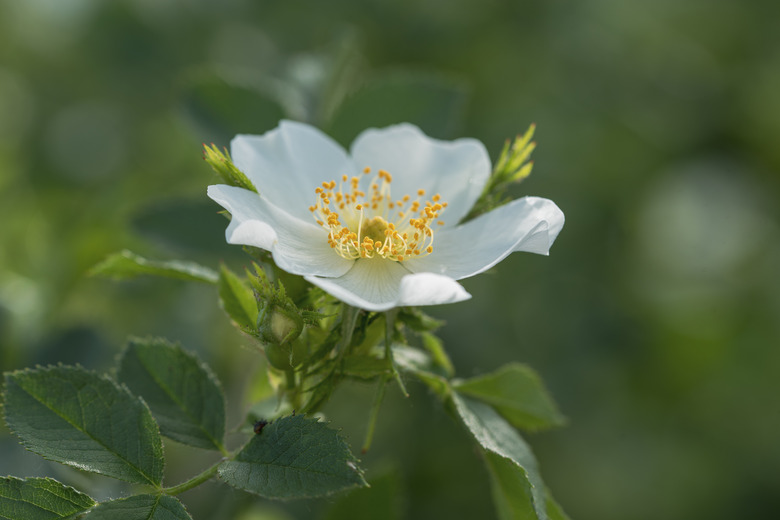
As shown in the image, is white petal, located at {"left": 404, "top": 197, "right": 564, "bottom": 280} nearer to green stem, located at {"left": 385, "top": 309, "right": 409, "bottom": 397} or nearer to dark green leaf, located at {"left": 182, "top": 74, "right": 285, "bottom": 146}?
green stem, located at {"left": 385, "top": 309, "right": 409, "bottom": 397}

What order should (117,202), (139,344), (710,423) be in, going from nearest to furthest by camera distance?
1. (139,344)
2. (117,202)
3. (710,423)

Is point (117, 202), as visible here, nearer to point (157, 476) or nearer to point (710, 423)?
point (157, 476)

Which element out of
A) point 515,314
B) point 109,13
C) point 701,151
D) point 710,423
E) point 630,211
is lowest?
point 710,423

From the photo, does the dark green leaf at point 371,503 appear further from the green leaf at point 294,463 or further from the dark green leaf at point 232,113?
the dark green leaf at point 232,113

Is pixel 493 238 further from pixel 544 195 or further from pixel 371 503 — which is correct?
pixel 544 195

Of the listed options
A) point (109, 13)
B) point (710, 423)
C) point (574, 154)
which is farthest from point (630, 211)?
point (109, 13)

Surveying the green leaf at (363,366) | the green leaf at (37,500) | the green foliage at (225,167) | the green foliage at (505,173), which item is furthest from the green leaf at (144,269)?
the green foliage at (505,173)

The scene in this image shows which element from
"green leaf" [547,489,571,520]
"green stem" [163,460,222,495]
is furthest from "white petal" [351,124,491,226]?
"green stem" [163,460,222,495]
